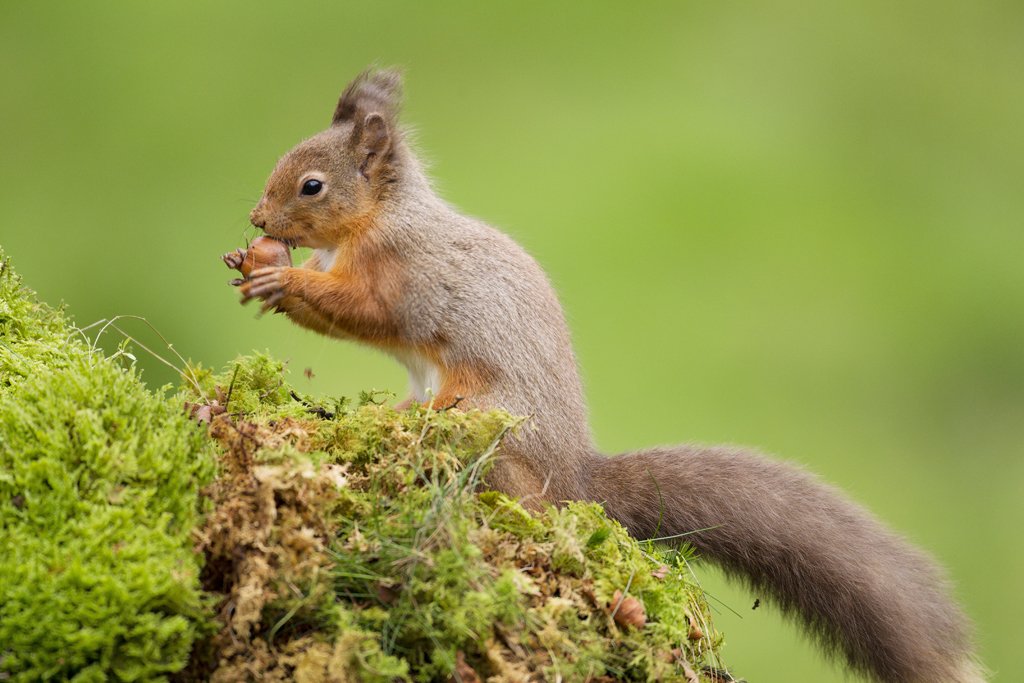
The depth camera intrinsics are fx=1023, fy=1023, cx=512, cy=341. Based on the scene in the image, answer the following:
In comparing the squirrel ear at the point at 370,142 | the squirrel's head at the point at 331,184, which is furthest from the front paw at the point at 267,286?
the squirrel ear at the point at 370,142

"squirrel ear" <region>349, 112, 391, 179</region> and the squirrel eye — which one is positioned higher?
"squirrel ear" <region>349, 112, 391, 179</region>

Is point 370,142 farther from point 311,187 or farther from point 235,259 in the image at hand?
point 235,259

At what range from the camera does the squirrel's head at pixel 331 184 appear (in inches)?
113

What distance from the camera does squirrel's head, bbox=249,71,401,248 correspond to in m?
2.87

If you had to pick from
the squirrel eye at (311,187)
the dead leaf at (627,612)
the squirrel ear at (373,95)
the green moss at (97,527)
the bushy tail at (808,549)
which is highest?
the squirrel ear at (373,95)

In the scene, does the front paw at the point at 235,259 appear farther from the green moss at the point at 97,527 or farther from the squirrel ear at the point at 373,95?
the green moss at the point at 97,527

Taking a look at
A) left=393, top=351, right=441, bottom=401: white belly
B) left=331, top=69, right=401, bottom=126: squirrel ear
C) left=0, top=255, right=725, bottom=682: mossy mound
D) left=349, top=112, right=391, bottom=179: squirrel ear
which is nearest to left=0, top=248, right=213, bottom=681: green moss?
left=0, top=255, right=725, bottom=682: mossy mound

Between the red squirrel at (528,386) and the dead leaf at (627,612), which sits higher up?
the red squirrel at (528,386)

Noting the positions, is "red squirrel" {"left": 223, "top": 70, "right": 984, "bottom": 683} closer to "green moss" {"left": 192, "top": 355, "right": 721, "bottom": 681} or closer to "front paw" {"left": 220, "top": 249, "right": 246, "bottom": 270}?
"front paw" {"left": 220, "top": 249, "right": 246, "bottom": 270}

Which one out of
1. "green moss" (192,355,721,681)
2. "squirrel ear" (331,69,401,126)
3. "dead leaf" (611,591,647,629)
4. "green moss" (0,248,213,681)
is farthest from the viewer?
"squirrel ear" (331,69,401,126)

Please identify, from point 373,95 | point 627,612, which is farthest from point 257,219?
point 627,612

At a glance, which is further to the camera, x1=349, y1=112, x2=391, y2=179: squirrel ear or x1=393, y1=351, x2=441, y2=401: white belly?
x1=349, y1=112, x2=391, y2=179: squirrel ear

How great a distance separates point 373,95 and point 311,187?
0.36 m

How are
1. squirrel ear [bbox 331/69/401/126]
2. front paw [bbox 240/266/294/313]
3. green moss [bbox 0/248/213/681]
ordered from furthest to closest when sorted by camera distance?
squirrel ear [bbox 331/69/401/126], front paw [bbox 240/266/294/313], green moss [bbox 0/248/213/681]
